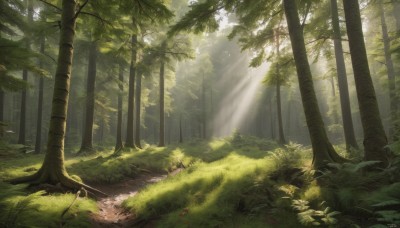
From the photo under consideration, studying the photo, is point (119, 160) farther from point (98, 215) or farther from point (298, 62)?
point (298, 62)

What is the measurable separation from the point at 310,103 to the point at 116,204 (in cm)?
660

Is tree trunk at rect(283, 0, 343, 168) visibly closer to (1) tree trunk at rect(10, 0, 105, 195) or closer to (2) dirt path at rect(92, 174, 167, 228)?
(2) dirt path at rect(92, 174, 167, 228)

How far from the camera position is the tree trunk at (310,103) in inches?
268

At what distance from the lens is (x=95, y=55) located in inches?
747

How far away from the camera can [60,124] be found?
7281mm

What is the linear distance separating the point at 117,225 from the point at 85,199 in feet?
4.32

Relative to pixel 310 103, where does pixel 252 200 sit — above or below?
below

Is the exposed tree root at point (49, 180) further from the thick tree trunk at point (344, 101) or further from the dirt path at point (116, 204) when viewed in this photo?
the thick tree trunk at point (344, 101)

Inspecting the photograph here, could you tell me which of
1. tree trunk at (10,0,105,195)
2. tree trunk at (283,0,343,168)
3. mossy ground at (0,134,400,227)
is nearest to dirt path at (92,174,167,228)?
mossy ground at (0,134,400,227)

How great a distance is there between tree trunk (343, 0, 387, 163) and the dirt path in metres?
6.04

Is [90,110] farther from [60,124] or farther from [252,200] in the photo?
[252,200]

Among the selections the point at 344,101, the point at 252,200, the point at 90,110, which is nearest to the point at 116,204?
the point at 252,200

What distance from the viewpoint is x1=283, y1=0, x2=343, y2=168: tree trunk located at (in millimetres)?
6801

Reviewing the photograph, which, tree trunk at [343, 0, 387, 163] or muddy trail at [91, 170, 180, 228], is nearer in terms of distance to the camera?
tree trunk at [343, 0, 387, 163]
